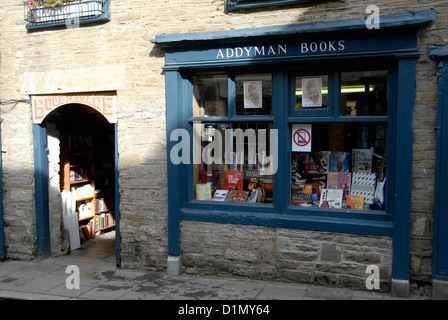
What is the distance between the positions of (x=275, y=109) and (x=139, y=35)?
7.95 feet

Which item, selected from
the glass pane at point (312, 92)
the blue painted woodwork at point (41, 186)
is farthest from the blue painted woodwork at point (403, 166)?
the blue painted woodwork at point (41, 186)

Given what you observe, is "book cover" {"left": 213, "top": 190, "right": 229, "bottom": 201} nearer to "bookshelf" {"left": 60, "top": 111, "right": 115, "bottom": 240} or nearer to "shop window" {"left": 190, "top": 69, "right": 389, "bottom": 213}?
"shop window" {"left": 190, "top": 69, "right": 389, "bottom": 213}

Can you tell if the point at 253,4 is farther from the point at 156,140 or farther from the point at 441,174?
the point at 441,174

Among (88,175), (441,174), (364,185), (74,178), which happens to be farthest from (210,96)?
(88,175)

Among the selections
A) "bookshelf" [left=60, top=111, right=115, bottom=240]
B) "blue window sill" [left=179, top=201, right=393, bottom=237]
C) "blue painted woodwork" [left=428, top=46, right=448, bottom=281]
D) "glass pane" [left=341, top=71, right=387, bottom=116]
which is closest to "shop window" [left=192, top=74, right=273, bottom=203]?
"blue window sill" [left=179, top=201, right=393, bottom=237]

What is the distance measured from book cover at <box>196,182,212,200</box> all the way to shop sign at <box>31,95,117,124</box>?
1732mm

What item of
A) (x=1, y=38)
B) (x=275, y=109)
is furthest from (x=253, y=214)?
(x=1, y=38)

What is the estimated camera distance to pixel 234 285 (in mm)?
5488

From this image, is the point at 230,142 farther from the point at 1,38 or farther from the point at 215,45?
the point at 1,38

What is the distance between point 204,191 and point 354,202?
2262mm

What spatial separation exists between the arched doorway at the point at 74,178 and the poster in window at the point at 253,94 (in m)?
2.22

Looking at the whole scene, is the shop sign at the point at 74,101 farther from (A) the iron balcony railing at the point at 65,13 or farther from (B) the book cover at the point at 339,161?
(B) the book cover at the point at 339,161

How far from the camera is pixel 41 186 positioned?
6848 millimetres

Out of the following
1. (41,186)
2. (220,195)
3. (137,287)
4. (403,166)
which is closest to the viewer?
(403,166)
